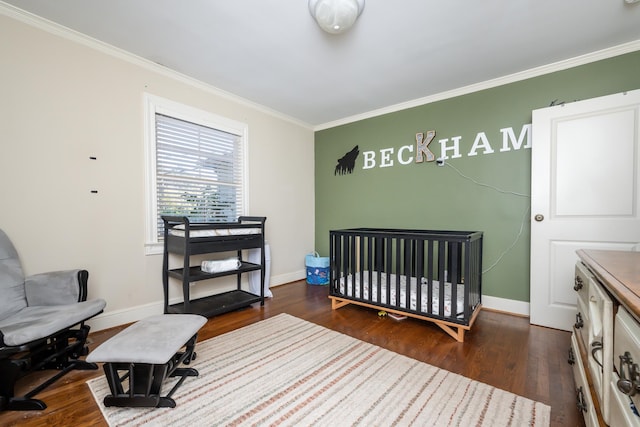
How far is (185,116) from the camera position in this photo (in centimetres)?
259

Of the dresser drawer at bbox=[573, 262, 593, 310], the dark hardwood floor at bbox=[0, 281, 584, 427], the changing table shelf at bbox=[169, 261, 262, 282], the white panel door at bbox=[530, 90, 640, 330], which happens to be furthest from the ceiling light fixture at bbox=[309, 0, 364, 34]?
the dark hardwood floor at bbox=[0, 281, 584, 427]

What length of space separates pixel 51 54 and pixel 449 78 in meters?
3.35

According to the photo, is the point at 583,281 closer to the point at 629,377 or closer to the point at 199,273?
the point at 629,377

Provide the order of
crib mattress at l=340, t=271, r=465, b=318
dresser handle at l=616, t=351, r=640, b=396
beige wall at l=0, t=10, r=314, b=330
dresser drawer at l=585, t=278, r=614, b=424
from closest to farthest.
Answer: dresser handle at l=616, t=351, r=640, b=396
dresser drawer at l=585, t=278, r=614, b=424
beige wall at l=0, t=10, r=314, b=330
crib mattress at l=340, t=271, r=465, b=318

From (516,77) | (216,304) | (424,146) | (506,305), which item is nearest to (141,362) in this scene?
(216,304)

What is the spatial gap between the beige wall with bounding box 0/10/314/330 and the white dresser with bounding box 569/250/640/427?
2.95 meters

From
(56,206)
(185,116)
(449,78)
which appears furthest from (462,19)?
(56,206)

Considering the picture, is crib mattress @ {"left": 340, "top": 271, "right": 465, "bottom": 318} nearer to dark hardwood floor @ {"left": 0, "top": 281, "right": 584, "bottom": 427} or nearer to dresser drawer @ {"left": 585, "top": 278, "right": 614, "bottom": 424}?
dark hardwood floor @ {"left": 0, "top": 281, "right": 584, "bottom": 427}

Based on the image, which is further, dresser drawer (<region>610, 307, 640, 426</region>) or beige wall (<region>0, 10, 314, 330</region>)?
beige wall (<region>0, 10, 314, 330</region>)

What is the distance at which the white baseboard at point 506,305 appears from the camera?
243 cm

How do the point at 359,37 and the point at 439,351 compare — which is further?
the point at 359,37

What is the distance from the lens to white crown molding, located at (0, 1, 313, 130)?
1.76m

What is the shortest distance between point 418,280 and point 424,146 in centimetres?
165

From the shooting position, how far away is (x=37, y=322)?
1.36 meters
